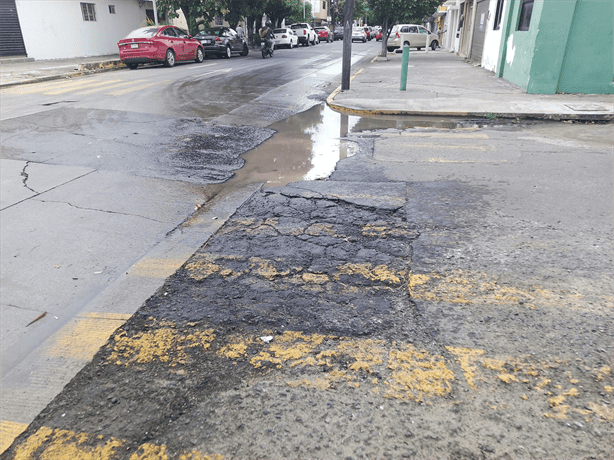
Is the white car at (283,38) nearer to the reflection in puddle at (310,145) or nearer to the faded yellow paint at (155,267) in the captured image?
the reflection in puddle at (310,145)

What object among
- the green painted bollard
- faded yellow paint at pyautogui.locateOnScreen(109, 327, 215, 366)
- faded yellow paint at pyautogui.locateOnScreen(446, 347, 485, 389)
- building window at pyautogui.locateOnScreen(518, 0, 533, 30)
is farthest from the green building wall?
faded yellow paint at pyautogui.locateOnScreen(109, 327, 215, 366)

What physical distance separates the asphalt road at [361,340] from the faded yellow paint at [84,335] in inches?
0.5

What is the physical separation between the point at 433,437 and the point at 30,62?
2404 centimetres

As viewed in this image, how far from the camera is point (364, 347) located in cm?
270

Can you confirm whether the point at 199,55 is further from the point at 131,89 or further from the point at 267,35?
the point at 131,89

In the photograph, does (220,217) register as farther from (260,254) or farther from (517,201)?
(517,201)

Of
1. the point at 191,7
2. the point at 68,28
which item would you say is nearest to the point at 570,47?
the point at 68,28

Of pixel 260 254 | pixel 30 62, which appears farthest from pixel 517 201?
pixel 30 62

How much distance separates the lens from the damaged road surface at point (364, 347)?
2102 millimetres

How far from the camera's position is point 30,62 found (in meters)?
20.3

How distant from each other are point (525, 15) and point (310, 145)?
32.7ft

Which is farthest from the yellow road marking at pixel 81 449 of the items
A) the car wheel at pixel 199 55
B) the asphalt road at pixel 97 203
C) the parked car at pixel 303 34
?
the parked car at pixel 303 34

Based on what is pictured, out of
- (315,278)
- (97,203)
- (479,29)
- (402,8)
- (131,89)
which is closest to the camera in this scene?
(315,278)

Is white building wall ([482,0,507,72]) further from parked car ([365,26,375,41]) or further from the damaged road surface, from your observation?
parked car ([365,26,375,41])
